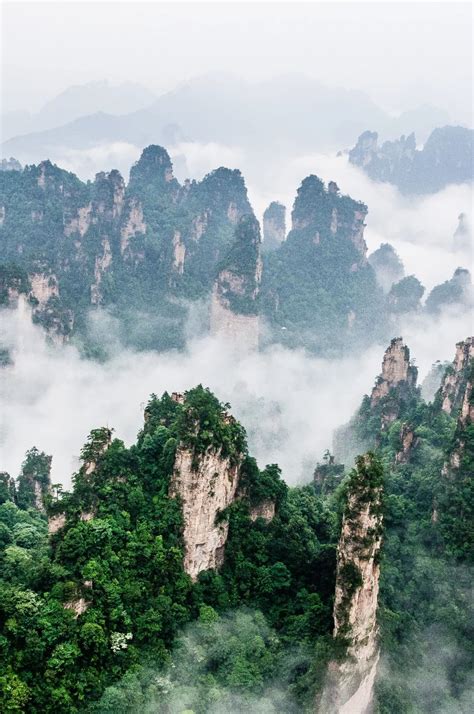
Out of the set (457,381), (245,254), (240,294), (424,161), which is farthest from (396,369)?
(424,161)

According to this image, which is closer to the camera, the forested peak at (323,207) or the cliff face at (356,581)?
the cliff face at (356,581)

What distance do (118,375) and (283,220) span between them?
174ft

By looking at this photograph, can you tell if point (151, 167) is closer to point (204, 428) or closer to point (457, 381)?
point (457, 381)

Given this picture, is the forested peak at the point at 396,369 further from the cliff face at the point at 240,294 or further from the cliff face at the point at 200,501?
the cliff face at the point at 200,501

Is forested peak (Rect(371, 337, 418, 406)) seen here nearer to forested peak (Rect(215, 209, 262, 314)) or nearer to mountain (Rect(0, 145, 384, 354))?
forested peak (Rect(215, 209, 262, 314))

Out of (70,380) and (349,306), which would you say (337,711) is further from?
(349,306)

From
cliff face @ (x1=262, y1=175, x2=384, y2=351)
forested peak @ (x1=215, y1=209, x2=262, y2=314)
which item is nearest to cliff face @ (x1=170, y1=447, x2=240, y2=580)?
forested peak @ (x1=215, y1=209, x2=262, y2=314)

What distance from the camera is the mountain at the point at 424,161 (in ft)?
518

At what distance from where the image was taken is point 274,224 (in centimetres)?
12594

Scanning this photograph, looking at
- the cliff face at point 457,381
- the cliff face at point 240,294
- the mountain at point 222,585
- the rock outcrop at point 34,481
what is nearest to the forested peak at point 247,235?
the cliff face at point 240,294

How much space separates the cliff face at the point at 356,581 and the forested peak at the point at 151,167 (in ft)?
298

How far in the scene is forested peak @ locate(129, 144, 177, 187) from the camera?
365 ft

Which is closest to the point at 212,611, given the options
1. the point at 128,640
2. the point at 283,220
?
the point at 128,640

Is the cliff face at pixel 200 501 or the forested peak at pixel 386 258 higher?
the forested peak at pixel 386 258
